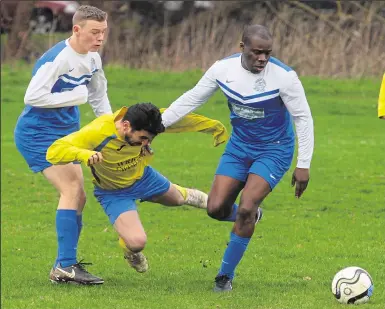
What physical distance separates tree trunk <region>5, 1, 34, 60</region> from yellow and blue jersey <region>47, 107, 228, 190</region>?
648 inches

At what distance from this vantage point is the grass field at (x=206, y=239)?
788 centimetres

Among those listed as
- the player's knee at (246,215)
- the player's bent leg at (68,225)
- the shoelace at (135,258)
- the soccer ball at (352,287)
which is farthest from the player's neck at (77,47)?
the soccer ball at (352,287)

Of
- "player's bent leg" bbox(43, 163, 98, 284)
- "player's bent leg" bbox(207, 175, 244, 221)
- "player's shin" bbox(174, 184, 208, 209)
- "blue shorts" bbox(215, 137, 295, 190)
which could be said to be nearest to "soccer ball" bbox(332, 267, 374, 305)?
"blue shorts" bbox(215, 137, 295, 190)

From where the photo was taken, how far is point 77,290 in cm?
814

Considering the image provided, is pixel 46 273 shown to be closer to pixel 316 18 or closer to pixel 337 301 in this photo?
pixel 337 301

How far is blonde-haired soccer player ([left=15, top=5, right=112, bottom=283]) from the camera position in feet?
27.3

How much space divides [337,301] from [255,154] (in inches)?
51.4

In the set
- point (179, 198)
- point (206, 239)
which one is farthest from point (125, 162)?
point (206, 239)

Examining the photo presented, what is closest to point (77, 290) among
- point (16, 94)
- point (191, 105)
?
point (191, 105)

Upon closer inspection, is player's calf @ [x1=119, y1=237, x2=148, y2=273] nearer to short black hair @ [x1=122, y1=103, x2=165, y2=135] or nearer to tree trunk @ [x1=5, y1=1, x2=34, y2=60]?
short black hair @ [x1=122, y1=103, x2=165, y2=135]

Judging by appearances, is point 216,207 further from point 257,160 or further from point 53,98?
point 53,98

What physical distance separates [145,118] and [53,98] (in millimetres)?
965

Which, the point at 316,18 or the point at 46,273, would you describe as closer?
the point at 46,273

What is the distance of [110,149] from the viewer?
8.03 meters
